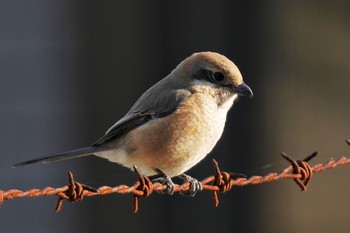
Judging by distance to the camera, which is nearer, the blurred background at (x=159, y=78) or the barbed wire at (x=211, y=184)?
the barbed wire at (x=211, y=184)

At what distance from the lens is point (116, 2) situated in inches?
361

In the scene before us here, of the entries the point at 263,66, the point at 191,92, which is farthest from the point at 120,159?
the point at 263,66

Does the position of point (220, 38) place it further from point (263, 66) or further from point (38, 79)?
point (38, 79)

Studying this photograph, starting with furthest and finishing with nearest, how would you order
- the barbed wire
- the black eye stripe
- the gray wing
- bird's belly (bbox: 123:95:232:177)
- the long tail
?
the black eye stripe, the gray wing, bird's belly (bbox: 123:95:232:177), the long tail, the barbed wire

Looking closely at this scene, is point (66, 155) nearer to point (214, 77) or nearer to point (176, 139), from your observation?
point (176, 139)

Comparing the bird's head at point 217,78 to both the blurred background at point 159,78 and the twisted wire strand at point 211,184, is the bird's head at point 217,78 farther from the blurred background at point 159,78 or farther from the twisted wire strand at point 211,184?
the blurred background at point 159,78

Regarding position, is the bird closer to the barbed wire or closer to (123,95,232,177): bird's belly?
(123,95,232,177): bird's belly

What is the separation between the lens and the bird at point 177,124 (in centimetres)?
536

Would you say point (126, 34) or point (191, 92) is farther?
point (126, 34)

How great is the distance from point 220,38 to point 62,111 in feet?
5.39

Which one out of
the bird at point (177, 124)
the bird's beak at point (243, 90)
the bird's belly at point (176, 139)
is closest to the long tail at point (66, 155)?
the bird at point (177, 124)

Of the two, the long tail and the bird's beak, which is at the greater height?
the bird's beak

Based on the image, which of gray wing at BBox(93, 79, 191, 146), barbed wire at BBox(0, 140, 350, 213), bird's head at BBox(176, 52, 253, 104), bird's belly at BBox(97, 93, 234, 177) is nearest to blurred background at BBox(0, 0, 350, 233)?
bird's head at BBox(176, 52, 253, 104)

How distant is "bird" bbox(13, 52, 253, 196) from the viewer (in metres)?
5.36
